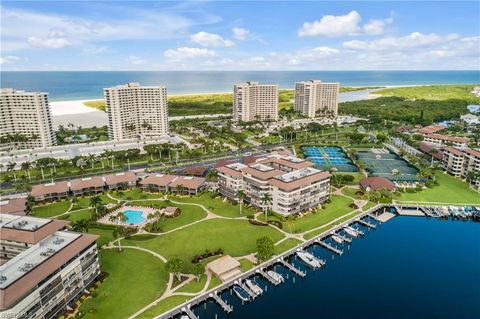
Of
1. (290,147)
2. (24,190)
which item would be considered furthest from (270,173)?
(24,190)

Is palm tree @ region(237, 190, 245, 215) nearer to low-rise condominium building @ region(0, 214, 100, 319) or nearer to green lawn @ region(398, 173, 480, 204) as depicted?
low-rise condominium building @ region(0, 214, 100, 319)

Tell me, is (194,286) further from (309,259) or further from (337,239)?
(337,239)

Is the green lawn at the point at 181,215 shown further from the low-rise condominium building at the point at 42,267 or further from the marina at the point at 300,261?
the marina at the point at 300,261

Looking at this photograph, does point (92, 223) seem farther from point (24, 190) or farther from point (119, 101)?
point (119, 101)

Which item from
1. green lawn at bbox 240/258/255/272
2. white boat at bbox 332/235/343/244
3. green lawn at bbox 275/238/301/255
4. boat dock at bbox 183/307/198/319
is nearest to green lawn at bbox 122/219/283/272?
green lawn at bbox 275/238/301/255

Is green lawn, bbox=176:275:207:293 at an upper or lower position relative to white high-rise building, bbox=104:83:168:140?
lower

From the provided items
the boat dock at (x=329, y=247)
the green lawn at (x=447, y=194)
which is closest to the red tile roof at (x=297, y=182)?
the boat dock at (x=329, y=247)
